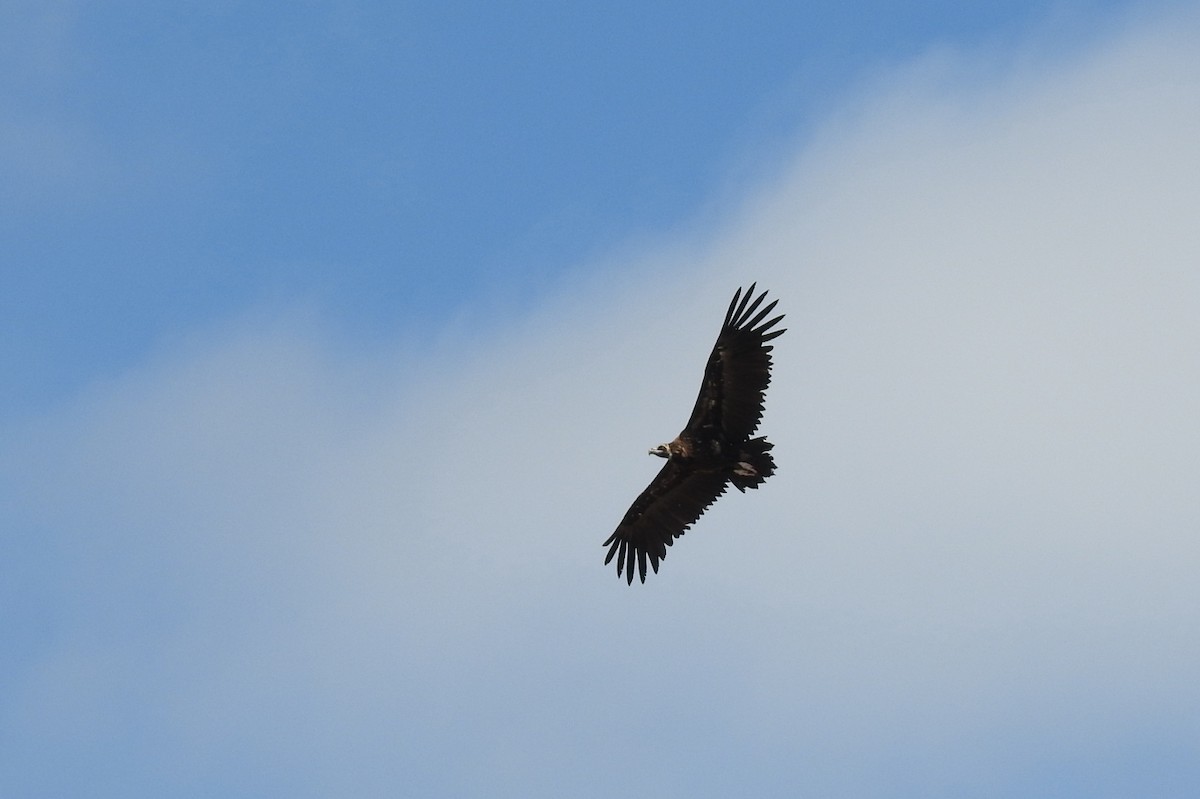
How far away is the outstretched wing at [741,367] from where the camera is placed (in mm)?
42719

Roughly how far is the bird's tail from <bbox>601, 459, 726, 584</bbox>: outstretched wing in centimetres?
205

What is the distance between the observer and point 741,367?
141ft

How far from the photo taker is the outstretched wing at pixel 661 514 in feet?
151

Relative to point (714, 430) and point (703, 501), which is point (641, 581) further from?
point (714, 430)

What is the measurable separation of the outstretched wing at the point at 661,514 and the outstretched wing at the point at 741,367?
2.65m

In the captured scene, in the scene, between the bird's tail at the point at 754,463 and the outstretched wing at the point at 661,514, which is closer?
the bird's tail at the point at 754,463

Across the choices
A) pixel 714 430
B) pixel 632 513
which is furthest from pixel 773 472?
pixel 632 513

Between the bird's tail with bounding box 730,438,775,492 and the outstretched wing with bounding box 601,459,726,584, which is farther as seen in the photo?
the outstretched wing with bounding box 601,459,726,584

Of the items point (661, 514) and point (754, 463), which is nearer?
point (754, 463)

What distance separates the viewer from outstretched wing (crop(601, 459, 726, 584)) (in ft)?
151

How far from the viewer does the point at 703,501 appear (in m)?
46.3

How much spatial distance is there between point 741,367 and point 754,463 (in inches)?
88.1

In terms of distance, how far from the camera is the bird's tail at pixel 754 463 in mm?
42938

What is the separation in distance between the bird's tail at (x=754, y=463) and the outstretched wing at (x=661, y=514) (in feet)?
6.73
